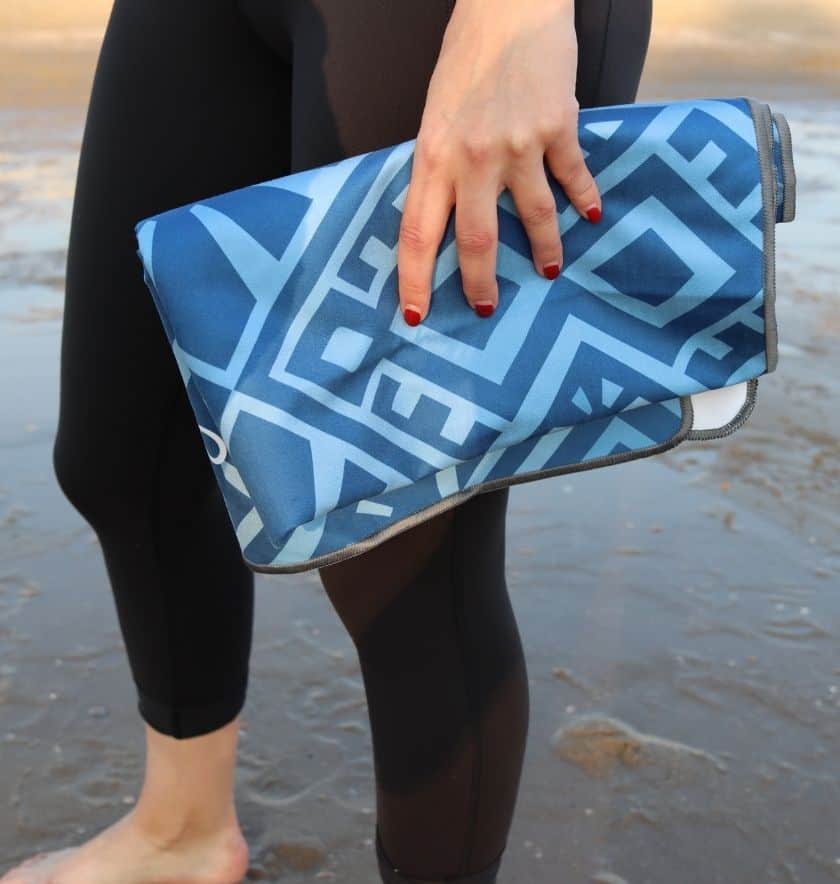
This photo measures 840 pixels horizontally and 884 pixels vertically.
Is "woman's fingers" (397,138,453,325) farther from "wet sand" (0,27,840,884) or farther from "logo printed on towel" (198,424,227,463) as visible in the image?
"wet sand" (0,27,840,884)

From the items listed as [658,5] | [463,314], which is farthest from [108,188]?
[658,5]

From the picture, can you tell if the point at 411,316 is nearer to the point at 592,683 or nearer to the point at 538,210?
the point at 538,210

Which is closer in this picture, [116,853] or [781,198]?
[781,198]

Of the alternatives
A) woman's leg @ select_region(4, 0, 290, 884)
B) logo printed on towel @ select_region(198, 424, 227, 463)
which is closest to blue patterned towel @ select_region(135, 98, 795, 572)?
logo printed on towel @ select_region(198, 424, 227, 463)

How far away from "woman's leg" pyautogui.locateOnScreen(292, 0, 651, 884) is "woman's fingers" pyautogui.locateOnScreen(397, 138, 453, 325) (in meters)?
0.08

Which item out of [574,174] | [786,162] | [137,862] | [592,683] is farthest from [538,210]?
[592,683]

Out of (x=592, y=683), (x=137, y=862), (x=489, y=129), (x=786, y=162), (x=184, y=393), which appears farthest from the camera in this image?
(x=592, y=683)

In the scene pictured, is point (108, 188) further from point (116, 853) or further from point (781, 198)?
point (116, 853)

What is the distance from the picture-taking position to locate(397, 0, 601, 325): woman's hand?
775mm

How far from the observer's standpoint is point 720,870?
139cm

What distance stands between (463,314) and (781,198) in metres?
0.27

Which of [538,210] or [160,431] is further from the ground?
[538,210]

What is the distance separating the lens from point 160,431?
3.66 feet

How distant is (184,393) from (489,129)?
449mm
